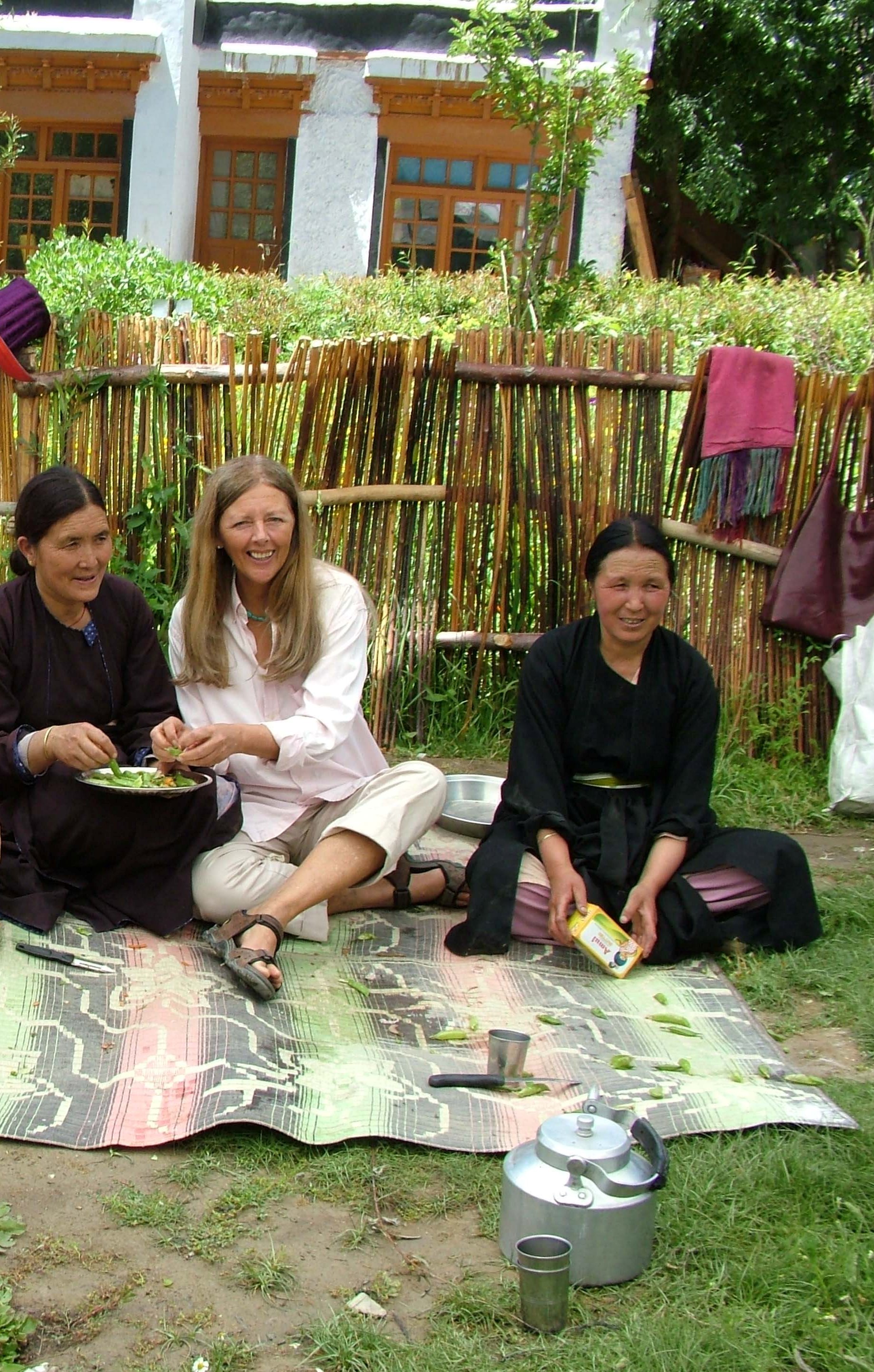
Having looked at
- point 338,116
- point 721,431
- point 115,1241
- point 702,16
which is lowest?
point 115,1241

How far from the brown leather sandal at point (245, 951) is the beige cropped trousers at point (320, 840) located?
100 mm

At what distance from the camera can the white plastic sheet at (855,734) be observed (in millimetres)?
5383

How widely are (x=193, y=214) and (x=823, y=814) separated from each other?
11.2m

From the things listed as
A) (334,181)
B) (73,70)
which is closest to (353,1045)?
(334,181)

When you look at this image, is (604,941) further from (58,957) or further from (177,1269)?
(177,1269)

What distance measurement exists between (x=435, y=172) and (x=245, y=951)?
12190 millimetres

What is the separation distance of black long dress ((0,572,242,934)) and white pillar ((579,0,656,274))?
34.4 ft

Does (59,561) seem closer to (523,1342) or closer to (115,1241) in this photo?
(115,1241)

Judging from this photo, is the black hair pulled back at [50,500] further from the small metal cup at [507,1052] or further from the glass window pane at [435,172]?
the glass window pane at [435,172]

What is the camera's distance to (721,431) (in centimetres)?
552

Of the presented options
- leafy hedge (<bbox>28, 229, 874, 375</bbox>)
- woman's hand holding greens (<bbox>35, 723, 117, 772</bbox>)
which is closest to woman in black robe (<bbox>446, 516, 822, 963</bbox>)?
woman's hand holding greens (<bbox>35, 723, 117, 772</bbox>)

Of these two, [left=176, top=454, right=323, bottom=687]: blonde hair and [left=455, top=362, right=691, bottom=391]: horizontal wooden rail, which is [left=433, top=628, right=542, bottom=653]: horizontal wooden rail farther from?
[left=176, top=454, right=323, bottom=687]: blonde hair

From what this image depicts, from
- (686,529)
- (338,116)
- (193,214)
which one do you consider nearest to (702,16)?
(338,116)

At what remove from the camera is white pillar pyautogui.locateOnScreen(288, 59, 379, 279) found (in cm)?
1399
